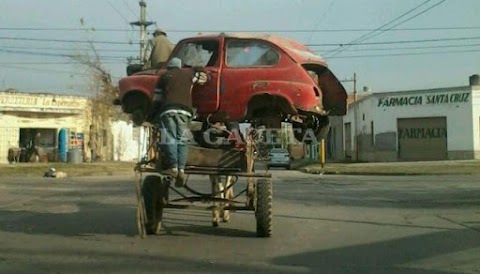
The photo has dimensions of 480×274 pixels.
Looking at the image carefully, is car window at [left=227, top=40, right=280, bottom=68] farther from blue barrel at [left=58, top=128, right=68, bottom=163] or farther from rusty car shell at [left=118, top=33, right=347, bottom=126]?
blue barrel at [left=58, top=128, right=68, bottom=163]

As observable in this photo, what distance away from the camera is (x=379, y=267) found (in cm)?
762

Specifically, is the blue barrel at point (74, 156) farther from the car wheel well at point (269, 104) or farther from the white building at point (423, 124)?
the car wheel well at point (269, 104)

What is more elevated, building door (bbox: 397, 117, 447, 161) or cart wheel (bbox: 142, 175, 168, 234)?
building door (bbox: 397, 117, 447, 161)

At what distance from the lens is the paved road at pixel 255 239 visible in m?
7.68

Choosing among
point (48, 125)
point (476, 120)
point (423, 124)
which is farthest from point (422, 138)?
point (48, 125)

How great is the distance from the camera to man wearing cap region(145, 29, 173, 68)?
428 inches

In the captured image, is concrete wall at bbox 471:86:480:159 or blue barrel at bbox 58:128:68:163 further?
blue barrel at bbox 58:128:68:163

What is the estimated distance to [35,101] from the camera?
143ft

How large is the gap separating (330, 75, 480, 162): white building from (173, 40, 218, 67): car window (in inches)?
1354

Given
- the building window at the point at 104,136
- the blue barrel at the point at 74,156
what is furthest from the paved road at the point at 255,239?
the building window at the point at 104,136

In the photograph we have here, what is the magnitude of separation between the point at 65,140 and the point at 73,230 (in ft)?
113

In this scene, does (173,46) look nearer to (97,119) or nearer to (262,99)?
(262,99)

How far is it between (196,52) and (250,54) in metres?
0.94

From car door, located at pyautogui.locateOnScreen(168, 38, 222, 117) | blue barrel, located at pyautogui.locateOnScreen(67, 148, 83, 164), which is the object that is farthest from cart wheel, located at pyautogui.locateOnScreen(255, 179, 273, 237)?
blue barrel, located at pyautogui.locateOnScreen(67, 148, 83, 164)
